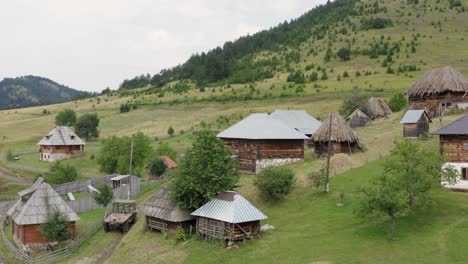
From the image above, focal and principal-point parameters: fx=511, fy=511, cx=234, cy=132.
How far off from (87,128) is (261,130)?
5436 cm

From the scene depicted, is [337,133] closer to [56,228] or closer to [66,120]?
[56,228]

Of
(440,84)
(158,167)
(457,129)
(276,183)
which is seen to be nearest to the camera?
(457,129)

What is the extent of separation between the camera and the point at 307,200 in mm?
35219

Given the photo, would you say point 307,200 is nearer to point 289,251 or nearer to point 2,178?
point 289,251

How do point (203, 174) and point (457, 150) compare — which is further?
point (203, 174)

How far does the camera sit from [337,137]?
149ft

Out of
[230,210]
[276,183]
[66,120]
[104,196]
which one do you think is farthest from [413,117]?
[66,120]

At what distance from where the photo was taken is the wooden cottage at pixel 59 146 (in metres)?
77.3

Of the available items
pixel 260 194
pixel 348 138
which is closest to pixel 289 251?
pixel 260 194

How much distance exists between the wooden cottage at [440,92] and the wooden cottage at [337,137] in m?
16.2

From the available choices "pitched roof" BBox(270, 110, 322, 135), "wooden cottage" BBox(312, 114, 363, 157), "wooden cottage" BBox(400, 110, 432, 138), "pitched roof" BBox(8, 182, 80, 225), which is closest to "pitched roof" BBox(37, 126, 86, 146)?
"pitched roof" BBox(270, 110, 322, 135)

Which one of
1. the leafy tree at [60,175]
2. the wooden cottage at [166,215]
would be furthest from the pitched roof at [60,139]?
the wooden cottage at [166,215]

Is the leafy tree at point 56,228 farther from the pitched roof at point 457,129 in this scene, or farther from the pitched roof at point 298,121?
the pitched roof at point 298,121

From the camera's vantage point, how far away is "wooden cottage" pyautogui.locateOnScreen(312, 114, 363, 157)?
45344 mm
